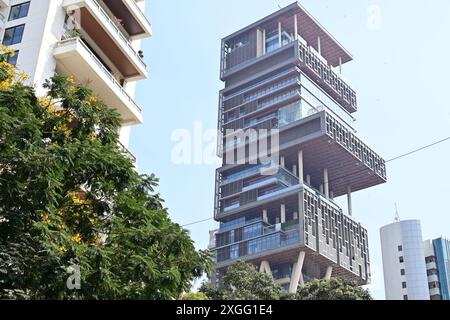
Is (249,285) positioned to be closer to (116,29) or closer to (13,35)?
(116,29)

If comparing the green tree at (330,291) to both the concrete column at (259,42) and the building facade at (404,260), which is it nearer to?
the concrete column at (259,42)

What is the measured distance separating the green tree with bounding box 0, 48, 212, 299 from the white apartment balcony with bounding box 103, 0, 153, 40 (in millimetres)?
16540

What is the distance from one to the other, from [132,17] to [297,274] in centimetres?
5698

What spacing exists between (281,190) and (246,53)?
25.6m

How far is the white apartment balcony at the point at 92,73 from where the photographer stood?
2911cm

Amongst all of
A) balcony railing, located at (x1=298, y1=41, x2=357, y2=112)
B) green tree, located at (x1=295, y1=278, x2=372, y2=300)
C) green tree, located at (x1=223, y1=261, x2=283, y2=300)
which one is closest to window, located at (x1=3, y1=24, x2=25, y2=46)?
green tree, located at (x1=223, y1=261, x2=283, y2=300)

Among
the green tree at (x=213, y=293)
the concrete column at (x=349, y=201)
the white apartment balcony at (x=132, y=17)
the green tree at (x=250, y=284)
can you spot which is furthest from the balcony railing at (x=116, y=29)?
the concrete column at (x=349, y=201)

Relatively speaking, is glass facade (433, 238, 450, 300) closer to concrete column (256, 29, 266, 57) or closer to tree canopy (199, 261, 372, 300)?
concrete column (256, 29, 266, 57)

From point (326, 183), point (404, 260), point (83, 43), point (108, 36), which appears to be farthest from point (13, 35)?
point (404, 260)

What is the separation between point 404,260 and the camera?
10694cm

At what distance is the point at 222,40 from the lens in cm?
10644

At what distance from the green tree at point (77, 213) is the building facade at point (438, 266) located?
317ft
